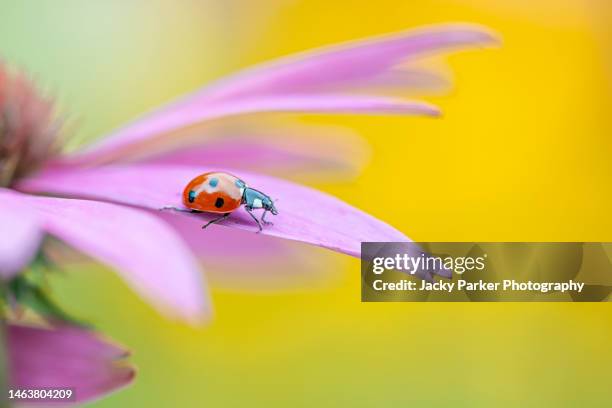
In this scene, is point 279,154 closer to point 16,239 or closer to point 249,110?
point 249,110

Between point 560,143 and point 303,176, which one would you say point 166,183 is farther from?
point 560,143

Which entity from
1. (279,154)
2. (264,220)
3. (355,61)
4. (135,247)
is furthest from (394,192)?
(135,247)

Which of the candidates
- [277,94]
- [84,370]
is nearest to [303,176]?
[277,94]

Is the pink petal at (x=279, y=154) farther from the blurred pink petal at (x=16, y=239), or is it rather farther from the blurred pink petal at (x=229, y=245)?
the blurred pink petal at (x=16, y=239)

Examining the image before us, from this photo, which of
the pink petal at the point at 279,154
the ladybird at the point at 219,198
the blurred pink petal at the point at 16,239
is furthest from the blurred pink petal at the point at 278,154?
the blurred pink petal at the point at 16,239

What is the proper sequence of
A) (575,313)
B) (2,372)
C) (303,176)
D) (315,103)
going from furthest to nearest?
(303,176) < (575,313) < (315,103) < (2,372)

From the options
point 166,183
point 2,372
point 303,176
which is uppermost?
point 303,176

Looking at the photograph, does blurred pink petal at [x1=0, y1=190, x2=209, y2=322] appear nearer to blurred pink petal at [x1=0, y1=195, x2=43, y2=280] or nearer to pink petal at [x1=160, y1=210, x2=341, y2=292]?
blurred pink petal at [x1=0, y1=195, x2=43, y2=280]
